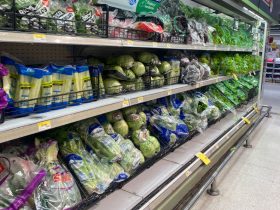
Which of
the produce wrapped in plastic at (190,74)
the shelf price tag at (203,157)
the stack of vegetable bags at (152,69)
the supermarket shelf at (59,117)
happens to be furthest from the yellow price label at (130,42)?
the shelf price tag at (203,157)

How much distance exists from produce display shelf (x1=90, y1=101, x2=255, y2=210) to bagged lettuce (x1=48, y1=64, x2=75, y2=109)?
1.83 ft

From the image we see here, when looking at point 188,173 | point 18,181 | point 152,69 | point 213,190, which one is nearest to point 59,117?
point 18,181

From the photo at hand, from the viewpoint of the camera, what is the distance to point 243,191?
2506 mm

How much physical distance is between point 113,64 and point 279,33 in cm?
1497

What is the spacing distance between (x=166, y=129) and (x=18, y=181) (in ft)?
3.97

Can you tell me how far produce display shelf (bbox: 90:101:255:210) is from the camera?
1.51 meters

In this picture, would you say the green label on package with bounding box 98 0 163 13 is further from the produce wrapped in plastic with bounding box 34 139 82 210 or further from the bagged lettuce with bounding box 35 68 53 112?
the produce wrapped in plastic with bounding box 34 139 82 210

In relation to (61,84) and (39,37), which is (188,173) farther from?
(39,37)

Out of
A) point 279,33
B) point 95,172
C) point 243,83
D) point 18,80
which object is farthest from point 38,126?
point 279,33

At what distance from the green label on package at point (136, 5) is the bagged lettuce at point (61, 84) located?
16.6 inches

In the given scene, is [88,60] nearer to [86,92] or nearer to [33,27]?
[86,92]

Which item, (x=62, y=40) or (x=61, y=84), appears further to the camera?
(x=61, y=84)

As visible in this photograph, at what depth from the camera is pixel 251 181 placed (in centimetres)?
271

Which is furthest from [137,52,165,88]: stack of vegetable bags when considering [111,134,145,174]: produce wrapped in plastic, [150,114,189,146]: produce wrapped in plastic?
[111,134,145,174]: produce wrapped in plastic
